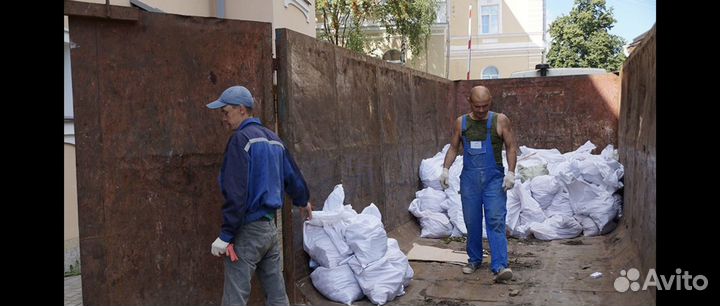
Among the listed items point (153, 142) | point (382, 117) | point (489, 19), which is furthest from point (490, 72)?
point (153, 142)

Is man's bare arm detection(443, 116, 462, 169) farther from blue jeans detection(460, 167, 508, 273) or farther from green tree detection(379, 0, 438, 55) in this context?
green tree detection(379, 0, 438, 55)

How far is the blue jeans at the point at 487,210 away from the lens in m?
4.95

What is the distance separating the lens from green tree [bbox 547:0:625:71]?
3209 centimetres

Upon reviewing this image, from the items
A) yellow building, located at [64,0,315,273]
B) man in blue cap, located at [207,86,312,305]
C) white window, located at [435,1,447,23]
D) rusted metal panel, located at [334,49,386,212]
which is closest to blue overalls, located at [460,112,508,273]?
rusted metal panel, located at [334,49,386,212]

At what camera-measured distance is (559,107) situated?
908 centimetres

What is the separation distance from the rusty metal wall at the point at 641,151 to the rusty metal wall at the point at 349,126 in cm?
230

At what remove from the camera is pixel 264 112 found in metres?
4.13

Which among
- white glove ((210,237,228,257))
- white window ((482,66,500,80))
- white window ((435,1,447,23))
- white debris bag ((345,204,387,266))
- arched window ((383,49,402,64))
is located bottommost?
white debris bag ((345,204,387,266))

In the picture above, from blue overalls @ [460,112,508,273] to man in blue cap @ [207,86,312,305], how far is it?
212cm

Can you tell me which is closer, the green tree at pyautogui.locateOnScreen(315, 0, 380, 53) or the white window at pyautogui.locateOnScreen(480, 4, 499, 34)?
the green tree at pyautogui.locateOnScreen(315, 0, 380, 53)

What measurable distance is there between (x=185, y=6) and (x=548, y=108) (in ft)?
17.7

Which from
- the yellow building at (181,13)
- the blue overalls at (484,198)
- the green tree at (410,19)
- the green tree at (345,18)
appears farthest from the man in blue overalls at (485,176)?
the green tree at (410,19)
